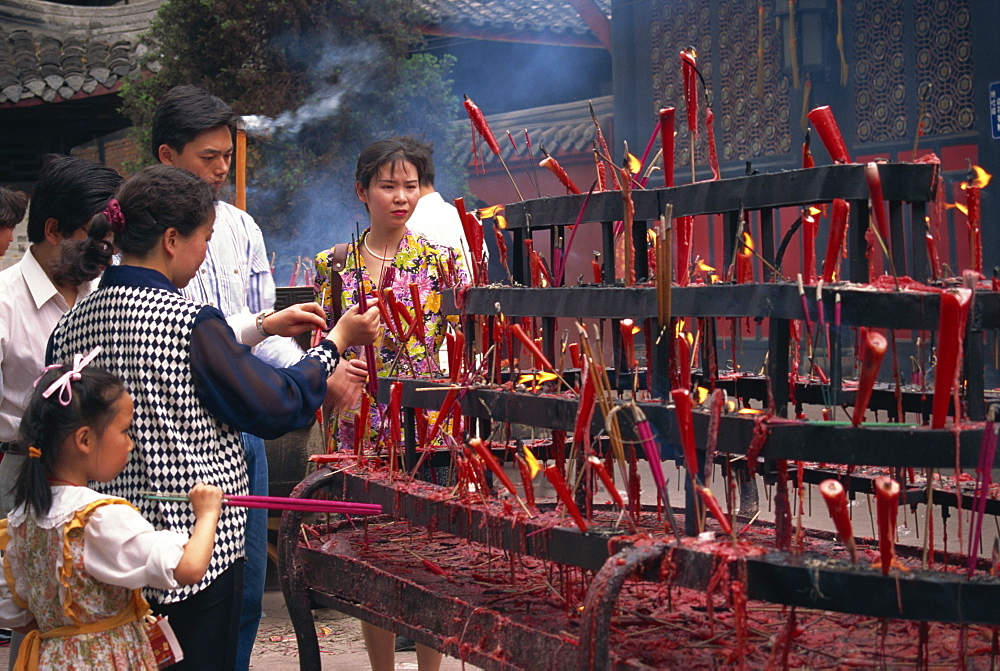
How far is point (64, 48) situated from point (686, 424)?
422 inches

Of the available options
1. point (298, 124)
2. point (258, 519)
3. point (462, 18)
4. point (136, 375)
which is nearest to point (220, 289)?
point (258, 519)

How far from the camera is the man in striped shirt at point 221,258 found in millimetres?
3291

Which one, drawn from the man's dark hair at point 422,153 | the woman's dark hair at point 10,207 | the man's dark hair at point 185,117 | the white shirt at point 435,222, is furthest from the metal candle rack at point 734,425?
the white shirt at point 435,222

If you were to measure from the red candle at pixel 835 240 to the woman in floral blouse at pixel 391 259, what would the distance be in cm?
172

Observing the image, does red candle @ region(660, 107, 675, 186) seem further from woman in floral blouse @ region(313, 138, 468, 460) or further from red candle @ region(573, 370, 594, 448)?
woman in floral blouse @ region(313, 138, 468, 460)

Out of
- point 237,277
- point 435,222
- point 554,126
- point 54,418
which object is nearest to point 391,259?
point 237,277

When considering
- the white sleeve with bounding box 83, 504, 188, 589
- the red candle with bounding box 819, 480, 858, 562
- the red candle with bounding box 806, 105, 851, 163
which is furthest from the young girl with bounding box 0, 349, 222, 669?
the red candle with bounding box 806, 105, 851, 163

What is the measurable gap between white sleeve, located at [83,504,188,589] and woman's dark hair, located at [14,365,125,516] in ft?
0.51

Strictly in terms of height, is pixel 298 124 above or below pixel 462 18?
below

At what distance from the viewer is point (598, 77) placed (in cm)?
1228

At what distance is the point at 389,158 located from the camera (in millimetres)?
3977

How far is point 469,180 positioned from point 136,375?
10567mm

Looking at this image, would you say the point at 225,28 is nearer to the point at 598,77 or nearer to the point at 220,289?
the point at 598,77

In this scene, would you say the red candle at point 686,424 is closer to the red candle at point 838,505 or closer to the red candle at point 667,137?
the red candle at point 838,505
